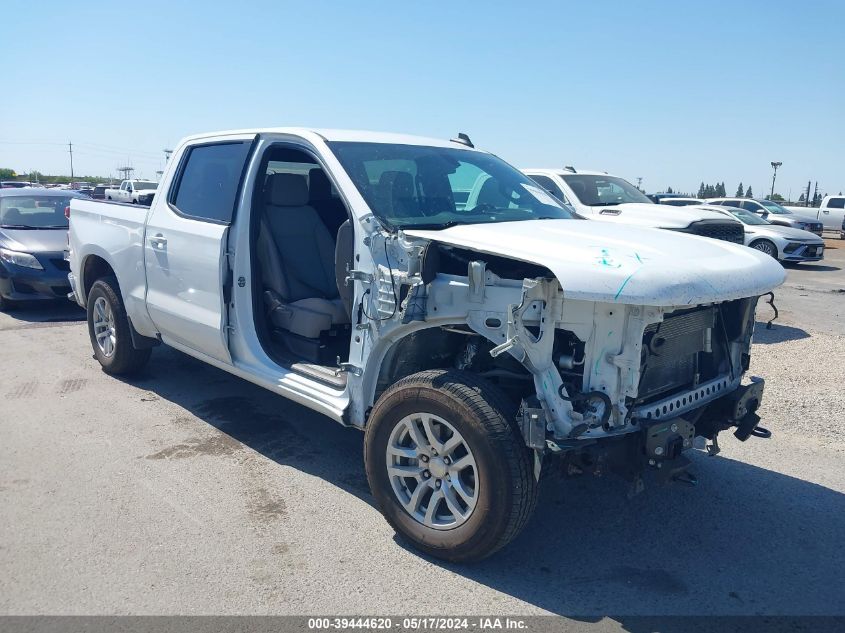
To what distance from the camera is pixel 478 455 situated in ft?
10.8

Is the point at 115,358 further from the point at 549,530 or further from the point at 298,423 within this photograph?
the point at 549,530

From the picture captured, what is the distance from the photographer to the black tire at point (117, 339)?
6168mm

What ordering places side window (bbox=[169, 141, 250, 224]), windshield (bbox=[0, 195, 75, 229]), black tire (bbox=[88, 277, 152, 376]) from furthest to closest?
1. windshield (bbox=[0, 195, 75, 229])
2. black tire (bbox=[88, 277, 152, 376])
3. side window (bbox=[169, 141, 250, 224])

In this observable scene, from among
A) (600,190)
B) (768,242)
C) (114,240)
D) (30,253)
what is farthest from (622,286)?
(768,242)

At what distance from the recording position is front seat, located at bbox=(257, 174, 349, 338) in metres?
4.82

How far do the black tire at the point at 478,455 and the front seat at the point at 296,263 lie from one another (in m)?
1.33

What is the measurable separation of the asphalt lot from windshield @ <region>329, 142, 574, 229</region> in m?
1.69

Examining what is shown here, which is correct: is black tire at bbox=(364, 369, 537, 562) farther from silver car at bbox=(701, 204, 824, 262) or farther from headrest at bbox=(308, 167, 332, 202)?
silver car at bbox=(701, 204, 824, 262)

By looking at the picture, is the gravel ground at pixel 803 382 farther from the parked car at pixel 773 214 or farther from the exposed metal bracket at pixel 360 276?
the parked car at pixel 773 214

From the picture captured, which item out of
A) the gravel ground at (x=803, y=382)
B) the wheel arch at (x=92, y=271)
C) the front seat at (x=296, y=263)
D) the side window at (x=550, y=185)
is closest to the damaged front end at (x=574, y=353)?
the front seat at (x=296, y=263)

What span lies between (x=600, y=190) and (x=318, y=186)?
654cm

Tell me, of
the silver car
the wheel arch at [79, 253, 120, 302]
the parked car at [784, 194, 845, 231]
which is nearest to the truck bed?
the wheel arch at [79, 253, 120, 302]

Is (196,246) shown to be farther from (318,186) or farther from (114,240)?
(114,240)

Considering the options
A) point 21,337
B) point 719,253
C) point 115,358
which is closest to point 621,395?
point 719,253
